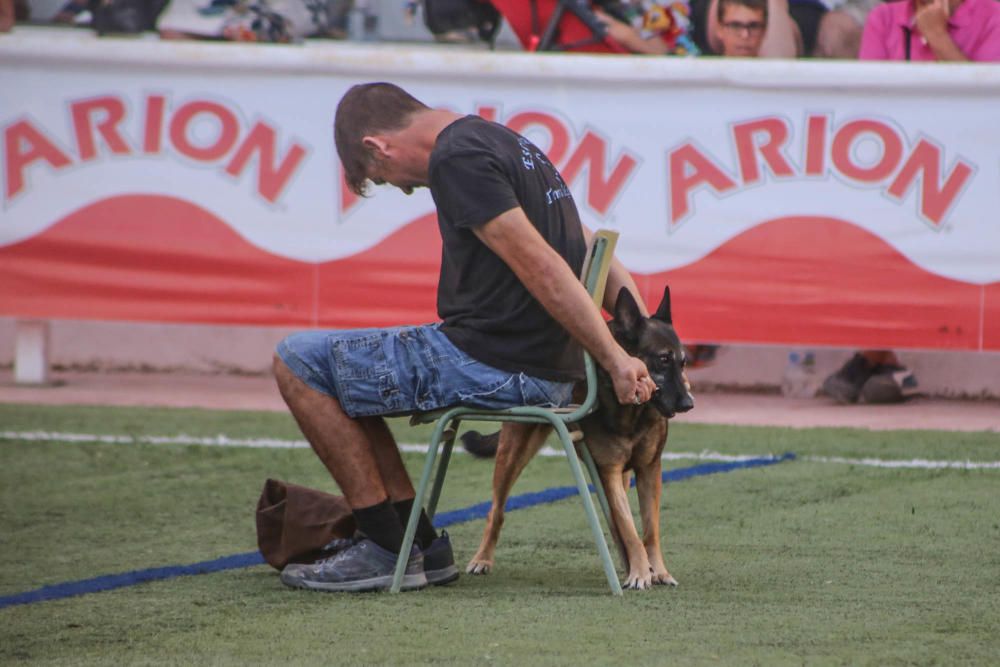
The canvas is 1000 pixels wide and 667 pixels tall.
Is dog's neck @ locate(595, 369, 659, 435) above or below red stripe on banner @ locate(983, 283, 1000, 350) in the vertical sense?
above

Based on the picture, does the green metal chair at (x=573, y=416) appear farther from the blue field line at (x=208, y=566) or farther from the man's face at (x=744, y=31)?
the man's face at (x=744, y=31)

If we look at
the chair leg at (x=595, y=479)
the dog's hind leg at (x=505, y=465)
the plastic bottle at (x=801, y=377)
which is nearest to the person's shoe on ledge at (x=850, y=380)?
the plastic bottle at (x=801, y=377)

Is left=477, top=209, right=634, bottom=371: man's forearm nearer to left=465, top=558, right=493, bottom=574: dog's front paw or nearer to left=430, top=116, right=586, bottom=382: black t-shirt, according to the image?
left=430, top=116, right=586, bottom=382: black t-shirt

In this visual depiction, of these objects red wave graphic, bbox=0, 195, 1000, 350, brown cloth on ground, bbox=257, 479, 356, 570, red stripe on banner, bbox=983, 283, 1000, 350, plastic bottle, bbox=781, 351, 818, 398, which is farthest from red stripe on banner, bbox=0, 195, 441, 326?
brown cloth on ground, bbox=257, 479, 356, 570

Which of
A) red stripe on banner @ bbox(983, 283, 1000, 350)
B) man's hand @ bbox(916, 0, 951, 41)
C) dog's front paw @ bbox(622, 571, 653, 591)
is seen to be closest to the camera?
dog's front paw @ bbox(622, 571, 653, 591)

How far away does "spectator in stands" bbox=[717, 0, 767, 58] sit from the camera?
9.59 m

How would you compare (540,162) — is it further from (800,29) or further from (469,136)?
(800,29)

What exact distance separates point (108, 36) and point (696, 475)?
211 inches

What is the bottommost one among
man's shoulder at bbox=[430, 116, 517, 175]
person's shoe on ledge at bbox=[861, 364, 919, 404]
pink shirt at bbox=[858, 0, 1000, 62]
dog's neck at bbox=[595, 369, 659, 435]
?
person's shoe on ledge at bbox=[861, 364, 919, 404]

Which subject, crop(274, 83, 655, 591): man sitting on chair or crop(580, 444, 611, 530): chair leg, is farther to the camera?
crop(580, 444, 611, 530): chair leg

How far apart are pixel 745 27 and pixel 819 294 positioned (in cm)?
183

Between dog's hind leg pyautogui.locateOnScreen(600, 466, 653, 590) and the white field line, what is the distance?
278 cm

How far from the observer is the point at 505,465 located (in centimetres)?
510

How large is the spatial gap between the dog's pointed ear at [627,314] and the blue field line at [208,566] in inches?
60.1
